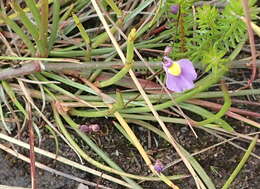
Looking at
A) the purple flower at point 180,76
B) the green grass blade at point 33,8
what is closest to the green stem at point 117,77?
the purple flower at point 180,76

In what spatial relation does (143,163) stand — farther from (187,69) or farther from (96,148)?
(187,69)

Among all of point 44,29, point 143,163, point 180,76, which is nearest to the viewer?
point 180,76

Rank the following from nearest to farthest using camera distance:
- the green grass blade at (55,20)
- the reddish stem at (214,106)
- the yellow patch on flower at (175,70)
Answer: the yellow patch on flower at (175,70)
the green grass blade at (55,20)
the reddish stem at (214,106)

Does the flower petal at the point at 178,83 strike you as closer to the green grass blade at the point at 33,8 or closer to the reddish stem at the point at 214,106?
the reddish stem at the point at 214,106

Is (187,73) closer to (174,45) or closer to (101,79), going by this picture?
(174,45)

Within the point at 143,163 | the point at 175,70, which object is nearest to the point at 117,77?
the point at 175,70

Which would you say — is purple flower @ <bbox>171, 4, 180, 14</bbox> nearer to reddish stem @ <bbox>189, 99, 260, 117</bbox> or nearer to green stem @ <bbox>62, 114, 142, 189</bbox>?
reddish stem @ <bbox>189, 99, 260, 117</bbox>

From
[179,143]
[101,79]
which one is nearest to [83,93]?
[101,79]

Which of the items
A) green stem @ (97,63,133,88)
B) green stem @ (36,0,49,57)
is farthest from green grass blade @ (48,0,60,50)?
green stem @ (97,63,133,88)
